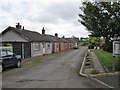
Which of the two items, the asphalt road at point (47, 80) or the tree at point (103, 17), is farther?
the tree at point (103, 17)

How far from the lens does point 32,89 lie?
525 cm

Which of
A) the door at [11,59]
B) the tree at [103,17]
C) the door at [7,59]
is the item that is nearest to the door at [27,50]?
the door at [11,59]

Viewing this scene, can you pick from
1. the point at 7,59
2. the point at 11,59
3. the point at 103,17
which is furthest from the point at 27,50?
the point at 103,17

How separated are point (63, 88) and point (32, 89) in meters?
1.49

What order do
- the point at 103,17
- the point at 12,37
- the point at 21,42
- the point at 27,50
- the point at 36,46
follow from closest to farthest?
the point at 103,17 → the point at 21,42 → the point at 27,50 → the point at 12,37 → the point at 36,46

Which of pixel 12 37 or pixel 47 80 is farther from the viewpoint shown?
pixel 12 37

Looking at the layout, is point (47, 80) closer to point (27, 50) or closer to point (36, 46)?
point (27, 50)

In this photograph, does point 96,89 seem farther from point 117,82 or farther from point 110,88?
point 117,82

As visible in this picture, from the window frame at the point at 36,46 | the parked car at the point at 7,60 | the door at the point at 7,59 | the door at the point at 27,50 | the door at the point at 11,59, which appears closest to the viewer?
the parked car at the point at 7,60

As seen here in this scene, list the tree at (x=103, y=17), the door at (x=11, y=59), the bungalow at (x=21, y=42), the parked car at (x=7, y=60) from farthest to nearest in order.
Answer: the bungalow at (x=21, y=42)
the door at (x=11, y=59)
the parked car at (x=7, y=60)
the tree at (x=103, y=17)

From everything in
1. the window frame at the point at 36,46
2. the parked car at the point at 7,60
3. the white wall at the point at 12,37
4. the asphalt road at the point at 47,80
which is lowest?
the asphalt road at the point at 47,80

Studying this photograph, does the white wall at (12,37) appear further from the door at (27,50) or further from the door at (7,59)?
the door at (7,59)

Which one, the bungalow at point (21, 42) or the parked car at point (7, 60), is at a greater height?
the bungalow at point (21, 42)

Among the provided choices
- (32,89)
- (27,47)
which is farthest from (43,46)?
(32,89)
